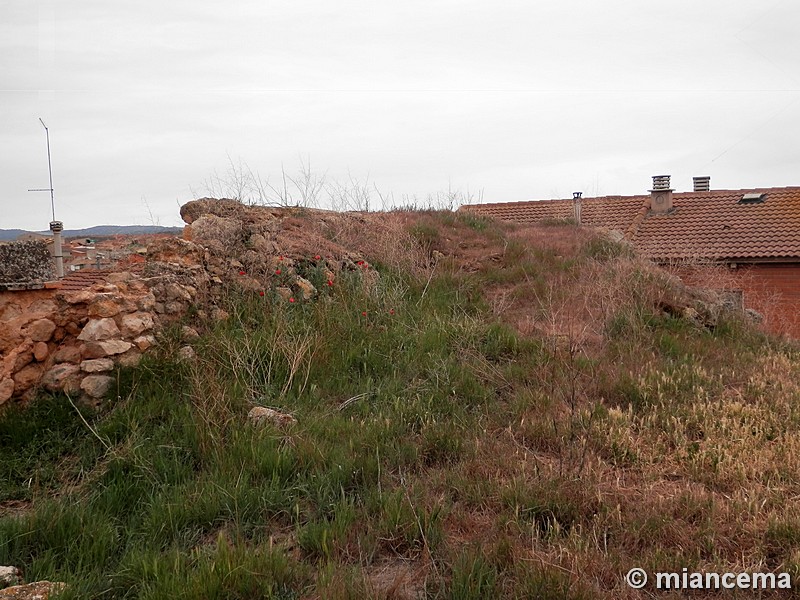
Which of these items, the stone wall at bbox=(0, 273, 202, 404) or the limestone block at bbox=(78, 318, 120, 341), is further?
the limestone block at bbox=(78, 318, 120, 341)

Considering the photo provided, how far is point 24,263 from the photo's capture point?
15.6ft

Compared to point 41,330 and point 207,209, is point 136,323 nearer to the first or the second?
point 41,330

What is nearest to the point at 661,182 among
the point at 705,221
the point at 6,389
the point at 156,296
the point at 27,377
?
the point at 705,221

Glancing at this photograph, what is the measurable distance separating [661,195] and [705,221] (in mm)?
1791

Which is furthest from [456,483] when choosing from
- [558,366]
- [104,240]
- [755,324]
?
[104,240]

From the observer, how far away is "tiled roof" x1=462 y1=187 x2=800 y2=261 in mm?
17078

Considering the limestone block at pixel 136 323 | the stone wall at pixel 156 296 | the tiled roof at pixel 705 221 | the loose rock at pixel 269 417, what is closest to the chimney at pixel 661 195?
the tiled roof at pixel 705 221

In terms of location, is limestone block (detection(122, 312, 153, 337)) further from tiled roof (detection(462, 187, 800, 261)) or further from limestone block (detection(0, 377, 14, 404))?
tiled roof (detection(462, 187, 800, 261))

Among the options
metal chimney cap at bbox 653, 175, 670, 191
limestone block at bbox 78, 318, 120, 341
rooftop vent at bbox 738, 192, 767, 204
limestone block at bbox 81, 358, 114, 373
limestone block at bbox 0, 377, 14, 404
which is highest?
metal chimney cap at bbox 653, 175, 670, 191

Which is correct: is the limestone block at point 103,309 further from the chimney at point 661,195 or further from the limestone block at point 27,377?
the chimney at point 661,195

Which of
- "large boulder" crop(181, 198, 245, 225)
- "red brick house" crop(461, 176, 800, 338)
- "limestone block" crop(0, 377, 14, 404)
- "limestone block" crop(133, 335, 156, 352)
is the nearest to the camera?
"limestone block" crop(0, 377, 14, 404)

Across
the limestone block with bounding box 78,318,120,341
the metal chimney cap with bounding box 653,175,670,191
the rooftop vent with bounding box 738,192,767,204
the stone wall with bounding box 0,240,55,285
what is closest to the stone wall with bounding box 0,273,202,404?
the limestone block with bounding box 78,318,120,341

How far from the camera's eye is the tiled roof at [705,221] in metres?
17.1

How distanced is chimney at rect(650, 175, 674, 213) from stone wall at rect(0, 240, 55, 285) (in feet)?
62.6
